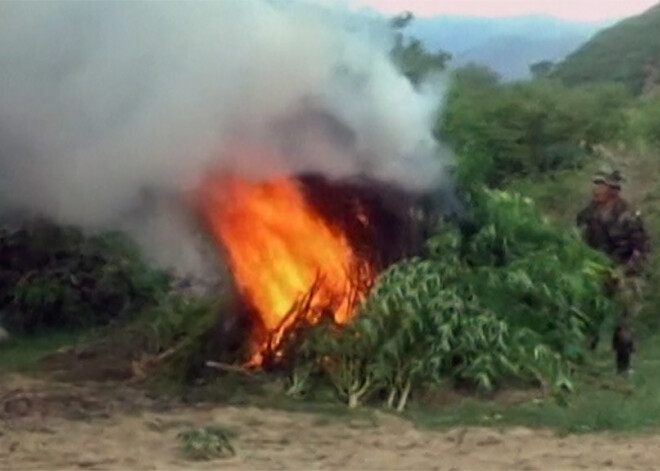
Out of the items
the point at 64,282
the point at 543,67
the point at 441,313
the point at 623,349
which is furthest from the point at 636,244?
the point at 543,67

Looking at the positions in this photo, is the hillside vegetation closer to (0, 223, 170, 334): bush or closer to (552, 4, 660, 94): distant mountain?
(0, 223, 170, 334): bush

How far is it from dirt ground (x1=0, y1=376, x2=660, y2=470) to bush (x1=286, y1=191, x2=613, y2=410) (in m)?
0.59

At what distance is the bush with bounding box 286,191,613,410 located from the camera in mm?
9969

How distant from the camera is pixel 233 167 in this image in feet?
33.2

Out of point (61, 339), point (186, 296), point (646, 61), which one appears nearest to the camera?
point (186, 296)

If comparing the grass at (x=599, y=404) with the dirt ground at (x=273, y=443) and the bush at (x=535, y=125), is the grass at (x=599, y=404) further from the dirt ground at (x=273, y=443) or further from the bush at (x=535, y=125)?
the bush at (x=535, y=125)

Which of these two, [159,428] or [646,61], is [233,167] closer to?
[159,428]

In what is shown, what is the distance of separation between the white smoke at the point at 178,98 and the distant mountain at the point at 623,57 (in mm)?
22014

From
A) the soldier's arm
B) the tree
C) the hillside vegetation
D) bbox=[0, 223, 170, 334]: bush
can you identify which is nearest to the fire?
the hillside vegetation

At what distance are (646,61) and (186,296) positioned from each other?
997 inches

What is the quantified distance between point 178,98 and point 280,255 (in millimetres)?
1659

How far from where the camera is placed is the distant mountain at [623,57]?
3397cm

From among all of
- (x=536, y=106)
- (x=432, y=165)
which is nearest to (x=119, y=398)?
(x=432, y=165)

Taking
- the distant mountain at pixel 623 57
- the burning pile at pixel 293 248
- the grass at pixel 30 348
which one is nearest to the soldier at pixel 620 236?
the burning pile at pixel 293 248
